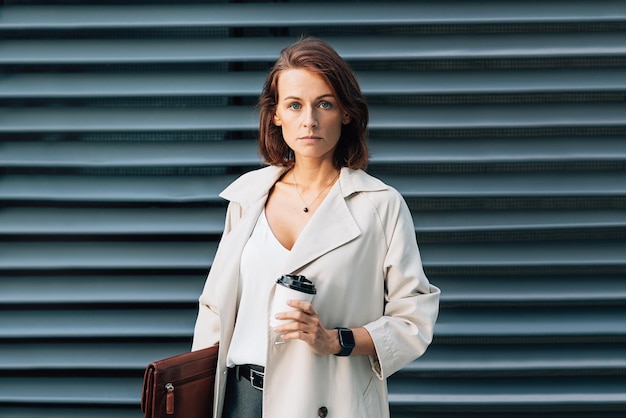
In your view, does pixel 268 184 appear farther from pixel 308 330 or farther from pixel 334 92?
pixel 308 330

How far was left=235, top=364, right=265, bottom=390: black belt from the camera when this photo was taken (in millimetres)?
2607

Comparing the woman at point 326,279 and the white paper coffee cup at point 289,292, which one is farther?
the woman at point 326,279

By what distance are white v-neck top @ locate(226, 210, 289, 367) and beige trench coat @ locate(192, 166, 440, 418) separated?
54 mm

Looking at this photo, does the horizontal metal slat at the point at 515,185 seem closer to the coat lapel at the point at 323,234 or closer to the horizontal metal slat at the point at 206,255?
the horizontal metal slat at the point at 206,255

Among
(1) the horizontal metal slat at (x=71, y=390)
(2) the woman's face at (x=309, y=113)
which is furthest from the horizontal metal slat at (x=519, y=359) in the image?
(2) the woman's face at (x=309, y=113)

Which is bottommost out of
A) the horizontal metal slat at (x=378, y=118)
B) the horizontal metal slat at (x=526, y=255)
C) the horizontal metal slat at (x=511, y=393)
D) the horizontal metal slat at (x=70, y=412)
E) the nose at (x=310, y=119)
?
the horizontal metal slat at (x=70, y=412)

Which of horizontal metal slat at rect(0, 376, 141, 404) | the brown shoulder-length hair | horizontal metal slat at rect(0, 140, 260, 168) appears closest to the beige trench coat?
the brown shoulder-length hair

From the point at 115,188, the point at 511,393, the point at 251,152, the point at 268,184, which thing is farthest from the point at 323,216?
the point at 511,393

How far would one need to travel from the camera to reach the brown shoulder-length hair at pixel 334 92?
8.45 feet

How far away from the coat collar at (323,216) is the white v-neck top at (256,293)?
0.22 feet

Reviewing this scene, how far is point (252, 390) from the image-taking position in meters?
2.64

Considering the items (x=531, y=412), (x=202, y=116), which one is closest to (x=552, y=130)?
(x=531, y=412)

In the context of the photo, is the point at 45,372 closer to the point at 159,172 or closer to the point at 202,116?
the point at 159,172

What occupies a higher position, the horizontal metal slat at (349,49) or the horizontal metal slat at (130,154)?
the horizontal metal slat at (349,49)
